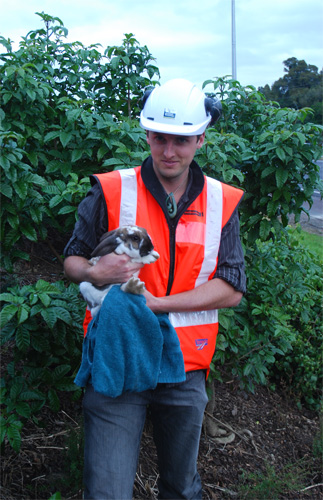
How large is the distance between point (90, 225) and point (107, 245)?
224 millimetres

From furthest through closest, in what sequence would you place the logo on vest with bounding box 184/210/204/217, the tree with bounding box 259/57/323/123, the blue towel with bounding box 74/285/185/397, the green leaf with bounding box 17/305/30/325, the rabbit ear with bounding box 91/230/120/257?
the tree with bounding box 259/57/323/123
the green leaf with bounding box 17/305/30/325
the logo on vest with bounding box 184/210/204/217
the rabbit ear with bounding box 91/230/120/257
the blue towel with bounding box 74/285/185/397

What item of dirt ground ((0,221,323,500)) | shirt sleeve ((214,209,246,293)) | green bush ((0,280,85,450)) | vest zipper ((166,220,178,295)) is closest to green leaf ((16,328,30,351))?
green bush ((0,280,85,450))

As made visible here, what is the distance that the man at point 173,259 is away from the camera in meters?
2.25

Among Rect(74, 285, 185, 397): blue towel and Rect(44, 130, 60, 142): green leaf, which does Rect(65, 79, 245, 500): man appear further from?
Rect(44, 130, 60, 142): green leaf

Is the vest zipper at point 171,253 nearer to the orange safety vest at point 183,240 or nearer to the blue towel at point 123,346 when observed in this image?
the orange safety vest at point 183,240

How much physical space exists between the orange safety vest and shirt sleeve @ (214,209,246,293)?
0.13 feet

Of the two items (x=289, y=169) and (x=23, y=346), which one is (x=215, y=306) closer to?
(x=23, y=346)

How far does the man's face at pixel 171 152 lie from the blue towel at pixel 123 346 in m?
0.67

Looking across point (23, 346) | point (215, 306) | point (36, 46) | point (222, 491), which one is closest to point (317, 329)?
point (222, 491)

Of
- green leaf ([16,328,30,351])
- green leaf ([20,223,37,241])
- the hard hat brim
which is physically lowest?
green leaf ([16,328,30,351])

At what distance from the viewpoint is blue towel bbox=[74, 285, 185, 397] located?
2070mm

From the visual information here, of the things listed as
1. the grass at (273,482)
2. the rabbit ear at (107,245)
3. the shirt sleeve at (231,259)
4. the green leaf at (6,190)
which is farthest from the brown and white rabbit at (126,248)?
the grass at (273,482)

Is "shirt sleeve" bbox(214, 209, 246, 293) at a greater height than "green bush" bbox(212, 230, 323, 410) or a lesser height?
greater

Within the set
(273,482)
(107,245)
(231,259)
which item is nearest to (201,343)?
(231,259)
